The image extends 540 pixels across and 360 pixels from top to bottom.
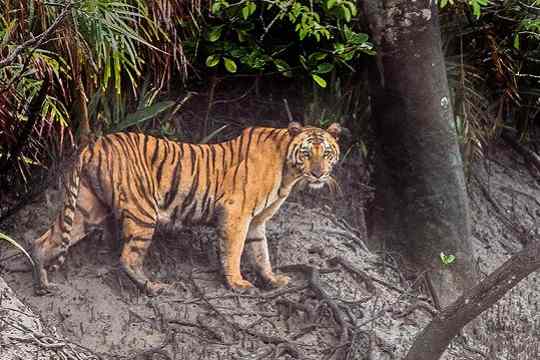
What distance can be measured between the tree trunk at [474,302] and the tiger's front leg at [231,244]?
1.25m

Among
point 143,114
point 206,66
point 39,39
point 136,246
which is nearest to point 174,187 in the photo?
point 136,246

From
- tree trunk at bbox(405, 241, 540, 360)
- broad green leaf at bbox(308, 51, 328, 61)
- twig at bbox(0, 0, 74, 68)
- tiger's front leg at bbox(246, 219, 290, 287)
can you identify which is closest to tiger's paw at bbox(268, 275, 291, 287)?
tiger's front leg at bbox(246, 219, 290, 287)

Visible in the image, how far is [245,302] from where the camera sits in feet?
26.5

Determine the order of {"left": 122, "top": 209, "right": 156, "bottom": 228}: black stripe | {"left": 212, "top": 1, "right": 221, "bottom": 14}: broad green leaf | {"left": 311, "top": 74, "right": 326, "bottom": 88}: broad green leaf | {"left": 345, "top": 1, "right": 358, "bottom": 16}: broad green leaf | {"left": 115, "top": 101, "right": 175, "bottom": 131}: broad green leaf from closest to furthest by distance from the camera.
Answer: {"left": 122, "top": 209, "right": 156, "bottom": 228}: black stripe < {"left": 115, "top": 101, "right": 175, "bottom": 131}: broad green leaf < {"left": 212, "top": 1, "right": 221, "bottom": 14}: broad green leaf < {"left": 345, "top": 1, "right": 358, "bottom": 16}: broad green leaf < {"left": 311, "top": 74, "right": 326, "bottom": 88}: broad green leaf

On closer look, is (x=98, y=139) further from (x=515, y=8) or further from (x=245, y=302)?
(x=515, y=8)

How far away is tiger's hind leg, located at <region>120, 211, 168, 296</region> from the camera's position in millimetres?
7844

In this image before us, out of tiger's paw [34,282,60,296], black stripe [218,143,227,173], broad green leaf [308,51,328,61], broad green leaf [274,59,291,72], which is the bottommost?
tiger's paw [34,282,60,296]

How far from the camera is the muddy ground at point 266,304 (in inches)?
303

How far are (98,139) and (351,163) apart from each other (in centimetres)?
223

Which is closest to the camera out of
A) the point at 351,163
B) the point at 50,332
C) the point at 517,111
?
the point at 50,332

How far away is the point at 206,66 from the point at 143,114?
31.0 inches

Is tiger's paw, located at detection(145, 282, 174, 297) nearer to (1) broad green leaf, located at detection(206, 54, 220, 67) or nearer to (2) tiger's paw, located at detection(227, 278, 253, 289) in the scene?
(2) tiger's paw, located at detection(227, 278, 253, 289)

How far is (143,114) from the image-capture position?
27.6 feet

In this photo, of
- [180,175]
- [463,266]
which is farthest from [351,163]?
[180,175]
